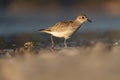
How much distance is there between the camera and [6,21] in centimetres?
2102

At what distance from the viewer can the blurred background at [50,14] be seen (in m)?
19.5

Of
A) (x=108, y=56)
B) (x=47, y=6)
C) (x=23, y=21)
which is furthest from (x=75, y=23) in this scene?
(x=47, y=6)

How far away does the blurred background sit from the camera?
19516 mm

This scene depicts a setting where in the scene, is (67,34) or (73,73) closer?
(73,73)

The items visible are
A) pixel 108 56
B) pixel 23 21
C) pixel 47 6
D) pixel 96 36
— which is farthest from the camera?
pixel 47 6

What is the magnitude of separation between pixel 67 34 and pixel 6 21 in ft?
26.4

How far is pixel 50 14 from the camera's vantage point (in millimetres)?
23281

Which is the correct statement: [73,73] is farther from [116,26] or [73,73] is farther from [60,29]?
[116,26]

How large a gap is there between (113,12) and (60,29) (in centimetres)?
1119

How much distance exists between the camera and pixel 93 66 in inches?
268

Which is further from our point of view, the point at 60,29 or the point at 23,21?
the point at 23,21

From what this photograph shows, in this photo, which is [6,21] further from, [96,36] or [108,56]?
[108,56]

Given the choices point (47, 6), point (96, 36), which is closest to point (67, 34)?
point (96, 36)

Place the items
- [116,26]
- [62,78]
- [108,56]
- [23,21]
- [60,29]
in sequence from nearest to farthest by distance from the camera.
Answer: [62,78] < [108,56] < [60,29] < [116,26] < [23,21]
